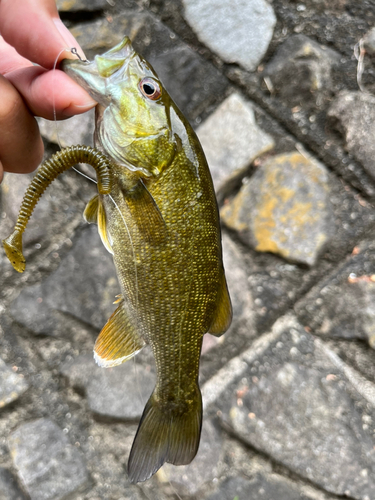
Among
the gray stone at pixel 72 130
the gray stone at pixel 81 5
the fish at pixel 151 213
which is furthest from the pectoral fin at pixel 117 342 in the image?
the gray stone at pixel 81 5

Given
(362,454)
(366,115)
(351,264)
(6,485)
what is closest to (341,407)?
(362,454)

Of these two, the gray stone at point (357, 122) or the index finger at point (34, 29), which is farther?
the gray stone at point (357, 122)

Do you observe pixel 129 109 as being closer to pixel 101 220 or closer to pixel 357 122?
pixel 101 220

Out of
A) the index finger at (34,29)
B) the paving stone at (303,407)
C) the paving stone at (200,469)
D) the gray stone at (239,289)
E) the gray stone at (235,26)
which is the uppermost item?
the index finger at (34,29)

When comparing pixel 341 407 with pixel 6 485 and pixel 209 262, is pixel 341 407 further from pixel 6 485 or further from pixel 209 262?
pixel 6 485

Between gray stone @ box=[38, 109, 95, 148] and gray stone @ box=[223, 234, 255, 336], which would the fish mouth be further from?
gray stone @ box=[223, 234, 255, 336]

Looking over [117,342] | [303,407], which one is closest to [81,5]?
[117,342]

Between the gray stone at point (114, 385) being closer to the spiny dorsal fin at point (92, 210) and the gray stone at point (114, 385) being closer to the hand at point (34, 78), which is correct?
the spiny dorsal fin at point (92, 210)
